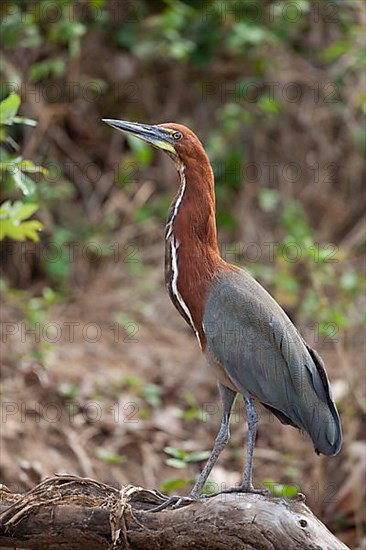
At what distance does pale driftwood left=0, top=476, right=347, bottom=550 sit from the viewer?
328cm

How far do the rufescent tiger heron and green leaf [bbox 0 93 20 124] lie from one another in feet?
1.67

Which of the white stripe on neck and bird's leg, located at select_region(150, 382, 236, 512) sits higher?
the white stripe on neck

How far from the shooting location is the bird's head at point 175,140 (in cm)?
381

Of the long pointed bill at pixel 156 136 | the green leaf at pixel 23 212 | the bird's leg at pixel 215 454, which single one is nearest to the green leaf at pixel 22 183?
the green leaf at pixel 23 212

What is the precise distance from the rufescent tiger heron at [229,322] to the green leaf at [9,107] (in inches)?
20.0

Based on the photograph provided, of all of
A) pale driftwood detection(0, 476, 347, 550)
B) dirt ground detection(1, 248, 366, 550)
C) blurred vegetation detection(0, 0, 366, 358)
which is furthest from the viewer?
blurred vegetation detection(0, 0, 366, 358)

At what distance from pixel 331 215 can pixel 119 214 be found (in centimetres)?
210

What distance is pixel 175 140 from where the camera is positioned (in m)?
3.82

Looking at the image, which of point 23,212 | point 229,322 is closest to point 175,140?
point 229,322

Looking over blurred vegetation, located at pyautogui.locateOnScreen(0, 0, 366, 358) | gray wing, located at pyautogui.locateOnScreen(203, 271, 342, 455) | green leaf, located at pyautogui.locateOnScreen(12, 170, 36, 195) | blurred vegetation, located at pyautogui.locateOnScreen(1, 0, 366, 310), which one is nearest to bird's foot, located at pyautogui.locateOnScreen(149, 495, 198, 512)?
gray wing, located at pyautogui.locateOnScreen(203, 271, 342, 455)

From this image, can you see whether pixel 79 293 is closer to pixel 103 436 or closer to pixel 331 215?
pixel 103 436

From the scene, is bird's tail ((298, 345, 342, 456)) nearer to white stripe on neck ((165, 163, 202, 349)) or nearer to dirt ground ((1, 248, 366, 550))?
white stripe on neck ((165, 163, 202, 349))

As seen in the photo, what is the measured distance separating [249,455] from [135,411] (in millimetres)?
3130

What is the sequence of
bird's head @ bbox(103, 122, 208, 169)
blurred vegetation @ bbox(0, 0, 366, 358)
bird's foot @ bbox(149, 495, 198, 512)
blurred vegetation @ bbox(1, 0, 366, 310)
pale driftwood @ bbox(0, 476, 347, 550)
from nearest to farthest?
pale driftwood @ bbox(0, 476, 347, 550) → bird's foot @ bbox(149, 495, 198, 512) → bird's head @ bbox(103, 122, 208, 169) → blurred vegetation @ bbox(1, 0, 366, 310) → blurred vegetation @ bbox(0, 0, 366, 358)
